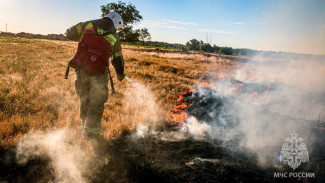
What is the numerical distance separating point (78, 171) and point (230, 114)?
15.5 feet

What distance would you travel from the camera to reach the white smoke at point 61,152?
2709mm

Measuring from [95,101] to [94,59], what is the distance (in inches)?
29.7

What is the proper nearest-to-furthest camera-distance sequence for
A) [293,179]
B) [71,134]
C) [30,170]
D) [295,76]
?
[30,170] < [293,179] < [71,134] < [295,76]

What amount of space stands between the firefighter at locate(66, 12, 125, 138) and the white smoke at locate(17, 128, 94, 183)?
342 millimetres

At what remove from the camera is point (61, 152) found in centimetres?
307

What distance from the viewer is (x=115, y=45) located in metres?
3.36

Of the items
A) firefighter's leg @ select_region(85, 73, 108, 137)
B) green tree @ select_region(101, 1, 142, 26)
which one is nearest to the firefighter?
firefighter's leg @ select_region(85, 73, 108, 137)

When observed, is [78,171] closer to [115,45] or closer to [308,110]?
[115,45]

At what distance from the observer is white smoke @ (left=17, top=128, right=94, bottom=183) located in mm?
2709

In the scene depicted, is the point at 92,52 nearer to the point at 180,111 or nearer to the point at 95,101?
the point at 95,101

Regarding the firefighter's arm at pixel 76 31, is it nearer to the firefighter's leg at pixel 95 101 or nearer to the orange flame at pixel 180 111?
the firefighter's leg at pixel 95 101

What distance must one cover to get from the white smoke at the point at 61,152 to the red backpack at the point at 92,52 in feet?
4.40

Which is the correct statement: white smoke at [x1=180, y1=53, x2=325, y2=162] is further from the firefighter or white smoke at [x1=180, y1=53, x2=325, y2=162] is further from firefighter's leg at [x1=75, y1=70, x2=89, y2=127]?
firefighter's leg at [x1=75, y1=70, x2=89, y2=127]

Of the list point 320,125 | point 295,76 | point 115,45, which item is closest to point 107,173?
point 115,45
